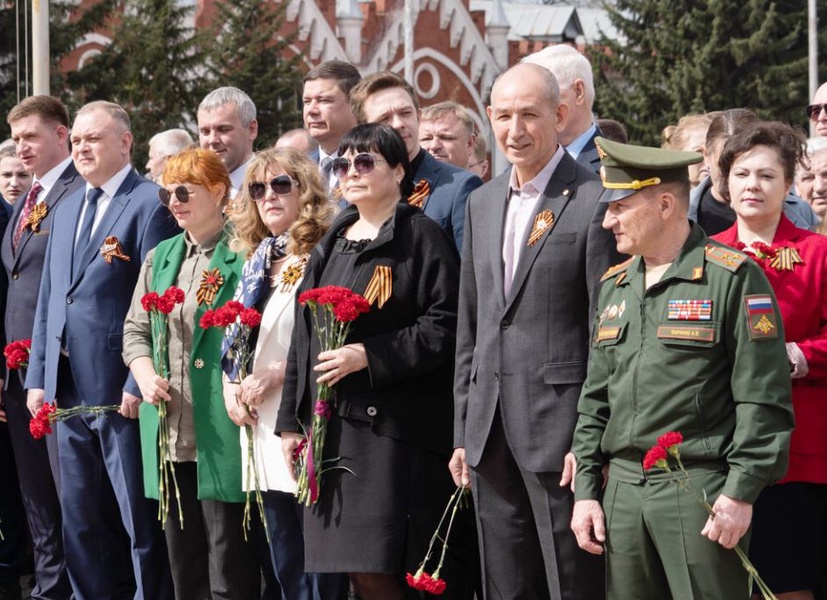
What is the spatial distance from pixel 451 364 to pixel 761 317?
167 cm

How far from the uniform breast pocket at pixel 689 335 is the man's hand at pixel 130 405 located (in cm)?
318

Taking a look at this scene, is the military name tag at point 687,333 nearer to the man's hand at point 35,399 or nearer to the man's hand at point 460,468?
the man's hand at point 460,468

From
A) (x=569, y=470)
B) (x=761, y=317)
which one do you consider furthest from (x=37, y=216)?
(x=761, y=317)

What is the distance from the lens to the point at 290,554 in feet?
21.0

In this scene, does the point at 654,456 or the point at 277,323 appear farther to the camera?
the point at 277,323

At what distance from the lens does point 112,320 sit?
734 cm

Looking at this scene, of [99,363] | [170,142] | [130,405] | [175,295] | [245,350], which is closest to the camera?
[245,350]

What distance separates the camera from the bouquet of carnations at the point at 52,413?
23.1ft

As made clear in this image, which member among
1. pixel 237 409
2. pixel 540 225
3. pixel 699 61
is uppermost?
pixel 699 61

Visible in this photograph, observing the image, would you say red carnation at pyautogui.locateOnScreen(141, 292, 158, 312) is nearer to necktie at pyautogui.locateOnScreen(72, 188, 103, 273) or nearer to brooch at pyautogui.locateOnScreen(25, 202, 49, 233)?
necktie at pyautogui.locateOnScreen(72, 188, 103, 273)

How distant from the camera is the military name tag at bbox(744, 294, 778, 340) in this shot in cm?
466

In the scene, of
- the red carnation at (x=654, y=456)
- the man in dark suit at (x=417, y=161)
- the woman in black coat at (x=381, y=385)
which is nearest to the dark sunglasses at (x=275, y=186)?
the woman in black coat at (x=381, y=385)

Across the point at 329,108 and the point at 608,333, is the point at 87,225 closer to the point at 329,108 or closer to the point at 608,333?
the point at 329,108

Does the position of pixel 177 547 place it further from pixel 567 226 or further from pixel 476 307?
pixel 567 226
